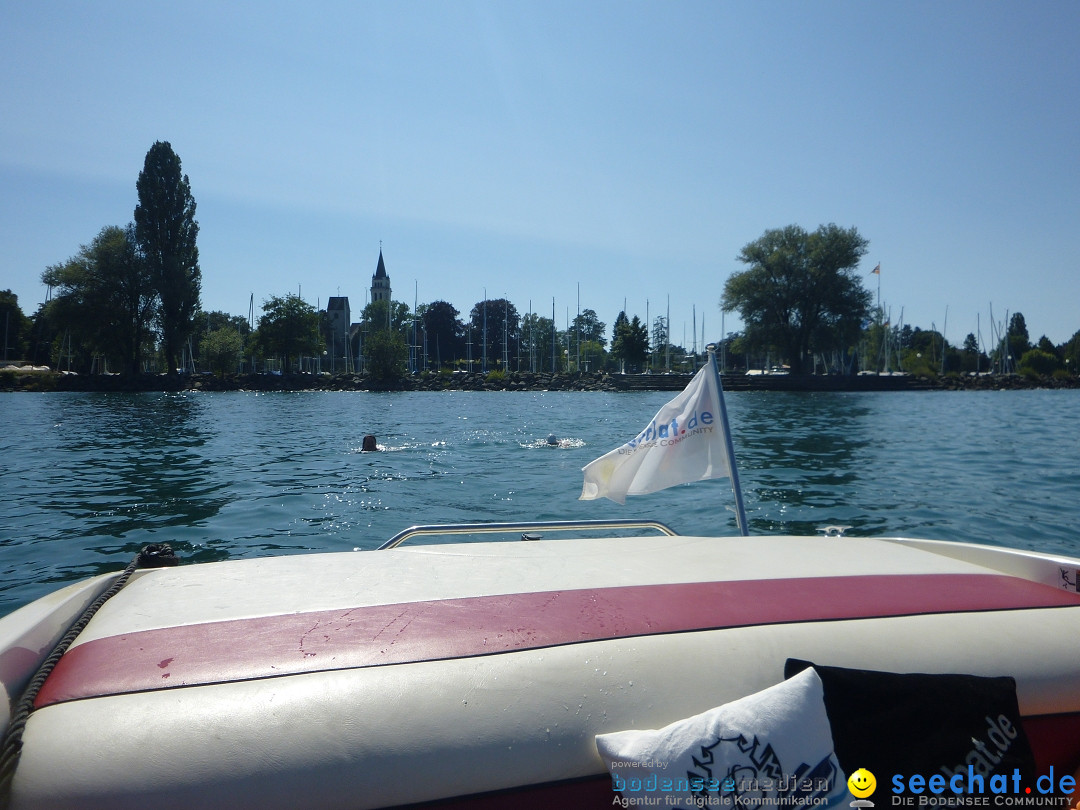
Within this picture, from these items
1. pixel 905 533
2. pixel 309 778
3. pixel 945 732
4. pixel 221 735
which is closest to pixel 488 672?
pixel 309 778

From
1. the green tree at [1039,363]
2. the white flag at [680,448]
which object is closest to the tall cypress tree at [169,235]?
the white flag at [680,448]

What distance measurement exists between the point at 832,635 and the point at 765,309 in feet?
218

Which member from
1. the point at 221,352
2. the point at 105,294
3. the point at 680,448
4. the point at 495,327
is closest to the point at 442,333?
the point at 495,327

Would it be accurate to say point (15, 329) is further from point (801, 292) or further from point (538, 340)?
point (801, 292)

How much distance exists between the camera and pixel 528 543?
10.7ft

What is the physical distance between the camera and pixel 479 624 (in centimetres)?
201

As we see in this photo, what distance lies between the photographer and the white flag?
4.14 metres

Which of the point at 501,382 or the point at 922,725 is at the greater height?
the point at 501,382

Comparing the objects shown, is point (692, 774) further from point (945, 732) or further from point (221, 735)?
point (221, 735)

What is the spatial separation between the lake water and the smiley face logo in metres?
6.51

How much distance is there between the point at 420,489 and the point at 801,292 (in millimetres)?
57795

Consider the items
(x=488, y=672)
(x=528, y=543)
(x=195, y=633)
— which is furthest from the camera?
(x=528, y=543)

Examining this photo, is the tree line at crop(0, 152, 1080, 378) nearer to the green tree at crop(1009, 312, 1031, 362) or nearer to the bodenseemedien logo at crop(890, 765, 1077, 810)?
the green tree at crop(1009, 312, 1031, 362)

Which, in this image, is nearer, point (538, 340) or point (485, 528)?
point (485, 528)
